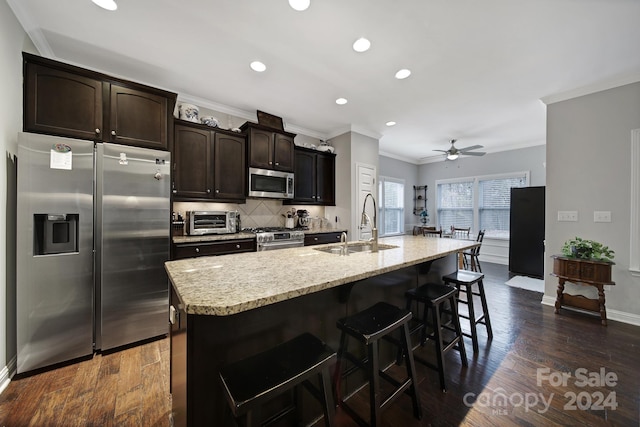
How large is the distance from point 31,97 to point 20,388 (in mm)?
2191

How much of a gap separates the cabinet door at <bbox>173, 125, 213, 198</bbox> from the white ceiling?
58 centimetres

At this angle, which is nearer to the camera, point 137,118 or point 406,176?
point 137,118

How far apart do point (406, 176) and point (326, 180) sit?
3.36 meters

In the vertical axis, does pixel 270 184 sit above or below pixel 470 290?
above

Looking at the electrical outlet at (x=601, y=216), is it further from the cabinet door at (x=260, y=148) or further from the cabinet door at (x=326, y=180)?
the cabinet door at (x=260, y=148)

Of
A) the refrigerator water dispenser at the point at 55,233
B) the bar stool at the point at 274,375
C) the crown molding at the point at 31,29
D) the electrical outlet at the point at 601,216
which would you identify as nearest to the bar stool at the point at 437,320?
the bar stool at the point at 274,375

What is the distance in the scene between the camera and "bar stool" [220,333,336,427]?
0.84 m

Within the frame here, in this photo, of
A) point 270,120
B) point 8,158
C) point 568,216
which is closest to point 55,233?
point 8,158

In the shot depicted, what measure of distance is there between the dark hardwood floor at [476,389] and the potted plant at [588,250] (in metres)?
0.81

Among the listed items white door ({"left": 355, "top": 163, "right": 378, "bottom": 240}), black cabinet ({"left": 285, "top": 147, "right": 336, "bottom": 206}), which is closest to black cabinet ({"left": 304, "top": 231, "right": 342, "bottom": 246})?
white door ({"left": 355, "top": 163, "right": 378, "bottom": 240})

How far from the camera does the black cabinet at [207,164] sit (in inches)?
113

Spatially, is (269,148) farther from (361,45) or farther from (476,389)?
(476,389)

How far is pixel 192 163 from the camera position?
9.70 feet

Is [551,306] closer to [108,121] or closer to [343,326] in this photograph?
[343,326]
